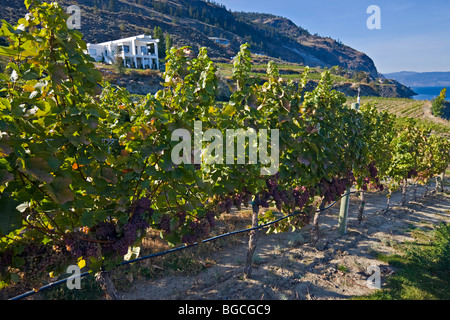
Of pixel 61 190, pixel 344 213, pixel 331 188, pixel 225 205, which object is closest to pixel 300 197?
pixel 331 188

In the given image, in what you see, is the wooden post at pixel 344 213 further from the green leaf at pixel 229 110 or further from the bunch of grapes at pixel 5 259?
the bunch of grapes at pixel 5 259

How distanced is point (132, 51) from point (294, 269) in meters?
54.8

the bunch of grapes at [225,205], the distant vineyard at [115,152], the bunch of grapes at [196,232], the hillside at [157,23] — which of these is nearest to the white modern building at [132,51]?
the hillside at [157,23]

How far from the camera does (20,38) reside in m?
2.07

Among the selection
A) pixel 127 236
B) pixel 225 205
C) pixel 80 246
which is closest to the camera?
pixel 80 246

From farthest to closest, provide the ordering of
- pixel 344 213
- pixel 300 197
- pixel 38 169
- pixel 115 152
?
pixel 344 213 < pixel 300 197 < pixel 115 152 < pixel 38 169

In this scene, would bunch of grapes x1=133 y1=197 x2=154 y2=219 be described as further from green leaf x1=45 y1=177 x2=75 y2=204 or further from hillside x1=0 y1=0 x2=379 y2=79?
hillside x1=0 y1=0 x2=379 y2=79

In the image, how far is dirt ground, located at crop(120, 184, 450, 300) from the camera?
4.54 m

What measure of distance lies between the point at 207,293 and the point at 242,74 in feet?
11.5

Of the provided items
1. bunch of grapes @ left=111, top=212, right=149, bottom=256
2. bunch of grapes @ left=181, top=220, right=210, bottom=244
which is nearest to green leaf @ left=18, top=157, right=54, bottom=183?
bunch of grapes @ left=111, top=212, right=149, bottom=256

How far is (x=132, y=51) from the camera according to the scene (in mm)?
51438

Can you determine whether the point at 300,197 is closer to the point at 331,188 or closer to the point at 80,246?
the point at 331,188

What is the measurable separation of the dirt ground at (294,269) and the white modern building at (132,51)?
1978 inches

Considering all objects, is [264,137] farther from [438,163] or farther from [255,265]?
[438,163]
